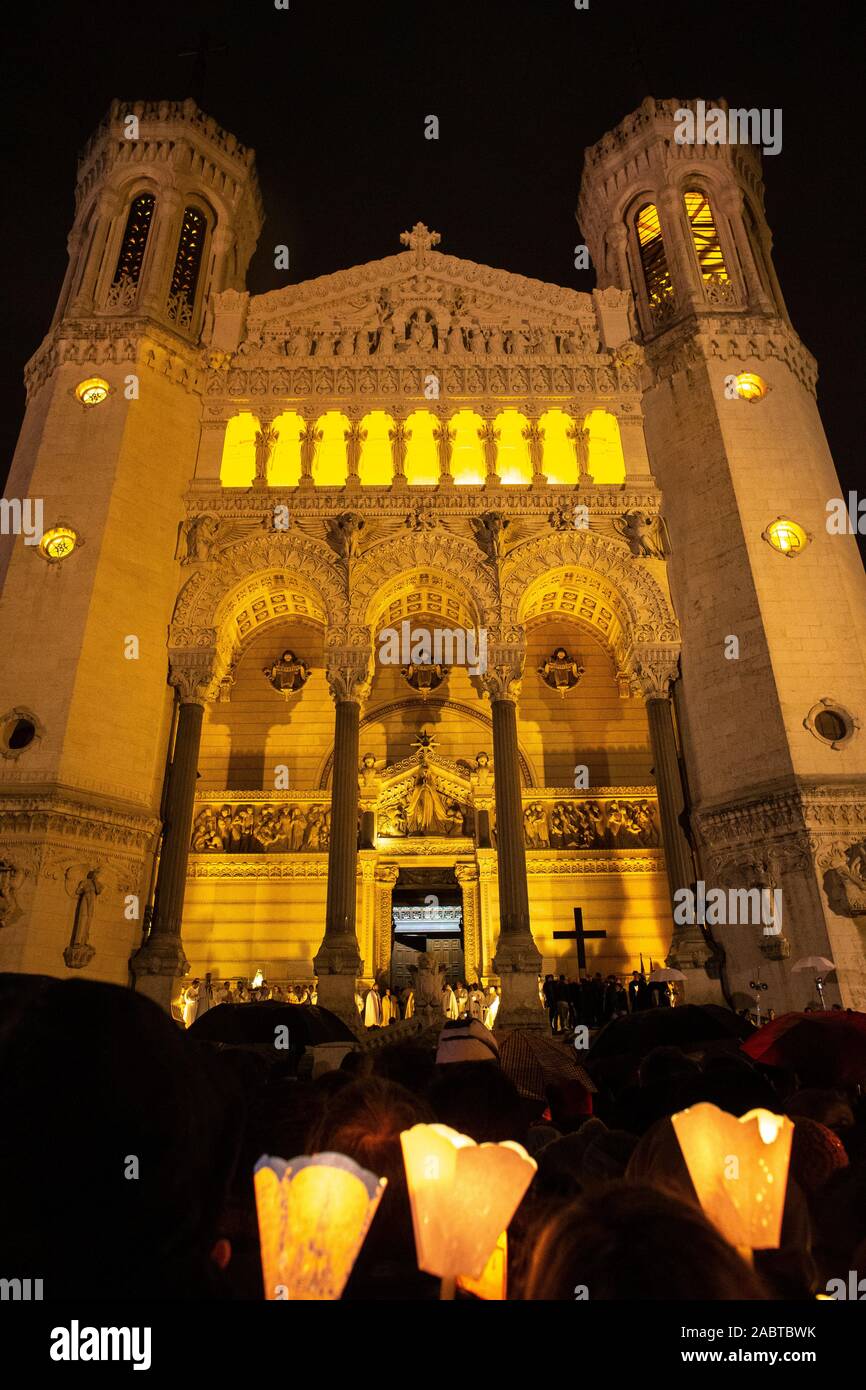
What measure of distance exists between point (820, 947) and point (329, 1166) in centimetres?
1575

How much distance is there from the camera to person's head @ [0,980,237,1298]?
56.3 inches

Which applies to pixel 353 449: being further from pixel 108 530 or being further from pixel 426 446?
pixel 108 530

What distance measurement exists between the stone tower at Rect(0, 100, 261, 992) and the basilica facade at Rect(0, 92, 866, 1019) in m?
0.09

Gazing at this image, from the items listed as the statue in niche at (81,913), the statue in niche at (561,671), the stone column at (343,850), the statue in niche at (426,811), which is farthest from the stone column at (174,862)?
the statue in niche at (561,671)

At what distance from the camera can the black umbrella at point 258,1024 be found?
9.57m

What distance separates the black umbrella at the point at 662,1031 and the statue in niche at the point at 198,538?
1598 centimetres

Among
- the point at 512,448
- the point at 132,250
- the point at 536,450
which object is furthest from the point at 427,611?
the point at 132,250

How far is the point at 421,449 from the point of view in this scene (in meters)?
22.6

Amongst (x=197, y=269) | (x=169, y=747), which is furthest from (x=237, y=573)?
(x=197, y=269)

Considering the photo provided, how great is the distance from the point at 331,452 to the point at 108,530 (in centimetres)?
645

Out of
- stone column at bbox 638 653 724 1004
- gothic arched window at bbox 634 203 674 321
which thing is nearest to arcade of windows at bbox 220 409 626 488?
gothic arched window at bbox 634 203 674 321

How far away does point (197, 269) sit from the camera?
969 inches

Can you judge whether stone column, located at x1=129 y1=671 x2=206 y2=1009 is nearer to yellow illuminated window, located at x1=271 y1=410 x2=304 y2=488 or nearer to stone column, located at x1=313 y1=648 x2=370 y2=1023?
stone column, located at x1=313 y1=648 x2=370 y2=1023

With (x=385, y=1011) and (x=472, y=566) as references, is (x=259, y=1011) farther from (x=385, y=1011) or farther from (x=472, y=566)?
(x=472, y=566)
